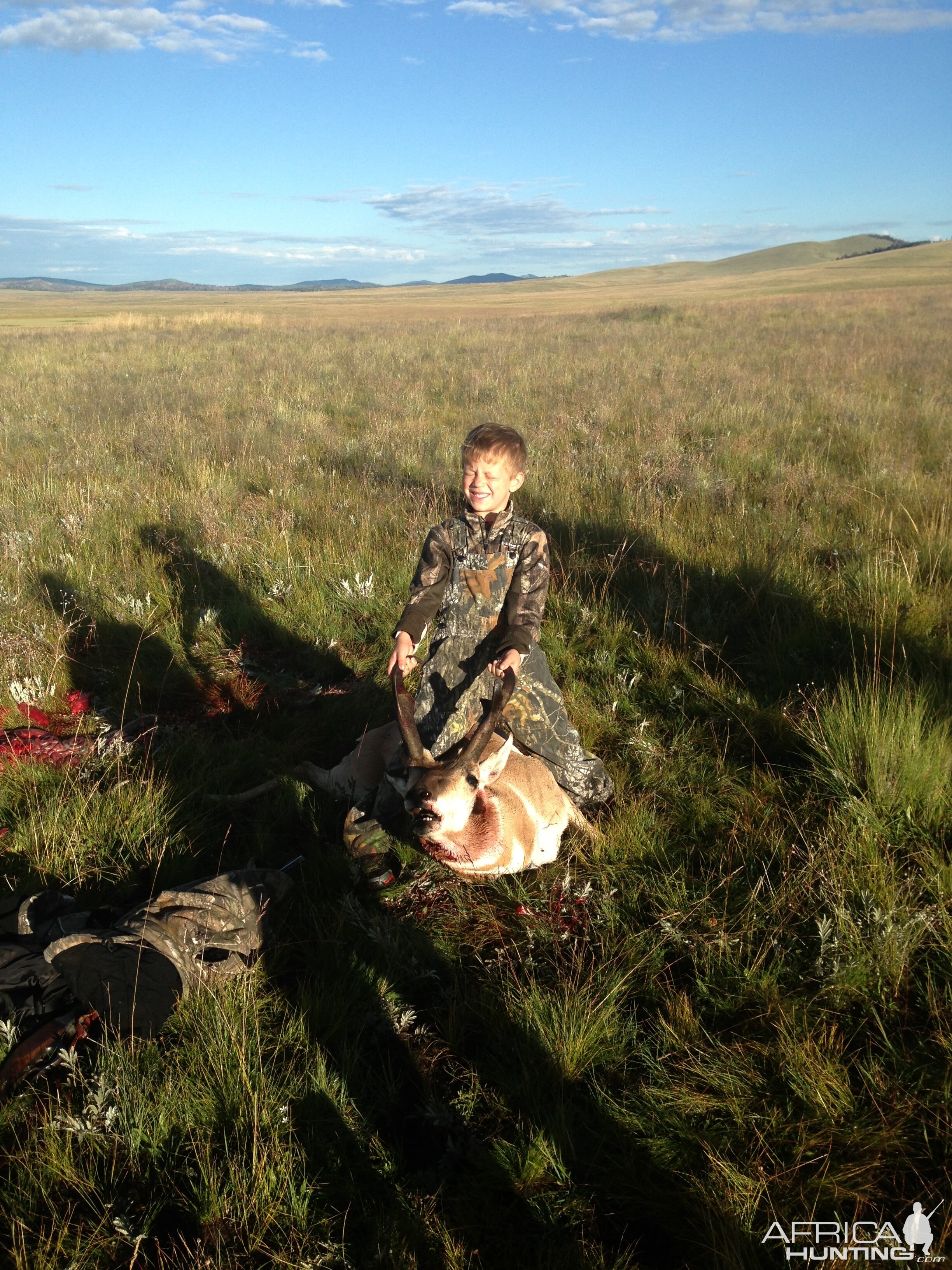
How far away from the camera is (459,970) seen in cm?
287

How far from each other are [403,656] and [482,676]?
485 mm

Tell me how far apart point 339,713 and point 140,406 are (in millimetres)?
9888

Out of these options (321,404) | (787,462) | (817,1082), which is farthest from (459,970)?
(321,404)

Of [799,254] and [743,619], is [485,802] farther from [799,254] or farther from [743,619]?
[799,254]

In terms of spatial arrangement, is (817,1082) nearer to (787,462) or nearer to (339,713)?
(339,713)

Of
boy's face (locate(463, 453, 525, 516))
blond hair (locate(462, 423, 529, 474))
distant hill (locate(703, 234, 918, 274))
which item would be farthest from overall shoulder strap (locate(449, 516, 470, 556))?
distant hill (locate(703, 234, 918, 274))

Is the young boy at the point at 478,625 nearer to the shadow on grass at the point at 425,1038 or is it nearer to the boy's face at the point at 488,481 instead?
the boy's face at the point at 488,481

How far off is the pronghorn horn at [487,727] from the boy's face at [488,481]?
0.91 m

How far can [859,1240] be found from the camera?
6.11ft

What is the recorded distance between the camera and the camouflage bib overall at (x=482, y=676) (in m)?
3.39

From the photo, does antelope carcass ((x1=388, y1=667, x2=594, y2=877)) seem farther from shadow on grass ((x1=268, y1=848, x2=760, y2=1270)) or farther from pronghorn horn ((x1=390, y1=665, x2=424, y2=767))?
shadow on grass ((x1=268, y1=848, x2=760, y2=1270))

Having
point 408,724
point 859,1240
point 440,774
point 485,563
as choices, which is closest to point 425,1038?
point 440,774

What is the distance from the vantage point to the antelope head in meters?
2.76

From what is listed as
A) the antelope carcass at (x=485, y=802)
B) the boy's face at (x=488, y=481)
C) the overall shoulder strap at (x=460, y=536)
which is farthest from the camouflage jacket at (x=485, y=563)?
the antelope carcass at (x=485, y=802)
